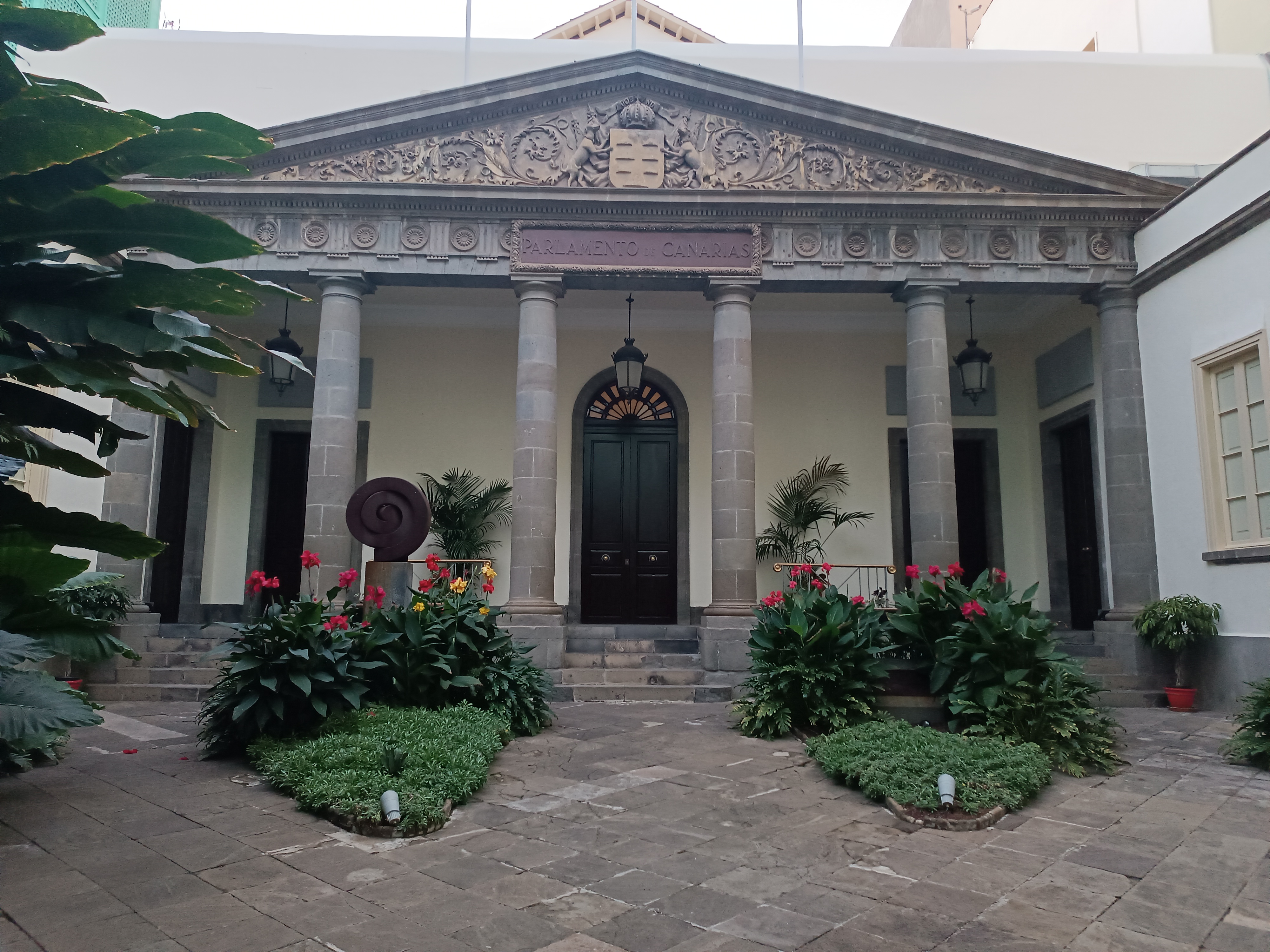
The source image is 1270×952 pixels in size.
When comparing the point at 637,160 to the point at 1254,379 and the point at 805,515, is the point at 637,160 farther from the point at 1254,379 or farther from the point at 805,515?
the point at 1254,379

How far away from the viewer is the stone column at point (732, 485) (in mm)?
10000

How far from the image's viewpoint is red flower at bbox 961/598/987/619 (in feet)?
22.7

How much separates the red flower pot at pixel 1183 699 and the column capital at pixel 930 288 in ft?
16.8

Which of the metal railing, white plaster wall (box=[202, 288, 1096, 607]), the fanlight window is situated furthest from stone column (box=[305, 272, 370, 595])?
the metal railing

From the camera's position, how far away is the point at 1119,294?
11.0 meters

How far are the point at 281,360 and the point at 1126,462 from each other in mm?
10611

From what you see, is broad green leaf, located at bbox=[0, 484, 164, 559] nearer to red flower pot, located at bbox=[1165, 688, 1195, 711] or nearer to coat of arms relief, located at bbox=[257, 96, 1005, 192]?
coat of arms relief, located at bbox=[257, 96, 1005, 192]

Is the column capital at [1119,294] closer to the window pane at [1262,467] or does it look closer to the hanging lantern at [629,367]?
the window pane at [1262,467]

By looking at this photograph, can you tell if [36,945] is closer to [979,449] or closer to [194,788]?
[194,788]

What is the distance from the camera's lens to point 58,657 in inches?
375

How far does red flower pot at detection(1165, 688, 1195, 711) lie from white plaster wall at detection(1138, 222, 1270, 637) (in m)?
0.71

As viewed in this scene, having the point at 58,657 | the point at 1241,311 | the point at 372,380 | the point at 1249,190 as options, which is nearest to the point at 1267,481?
the point at 1241,311

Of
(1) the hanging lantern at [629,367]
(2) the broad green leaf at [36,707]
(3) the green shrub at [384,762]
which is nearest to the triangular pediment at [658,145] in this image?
(1) the hanging lantern at [629,367]

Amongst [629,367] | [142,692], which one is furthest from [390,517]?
[629,367]
